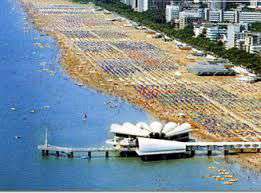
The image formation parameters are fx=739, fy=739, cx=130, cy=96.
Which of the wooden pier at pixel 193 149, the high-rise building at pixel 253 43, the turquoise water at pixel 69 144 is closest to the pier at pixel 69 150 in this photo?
the wooden pier at pixel 193 149

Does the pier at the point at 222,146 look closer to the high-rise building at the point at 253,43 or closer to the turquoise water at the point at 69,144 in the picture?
the turquoise water at the point at 69,144

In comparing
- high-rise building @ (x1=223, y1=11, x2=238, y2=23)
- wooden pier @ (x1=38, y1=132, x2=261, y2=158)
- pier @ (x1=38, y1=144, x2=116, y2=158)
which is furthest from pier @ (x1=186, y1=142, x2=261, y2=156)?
high-rise building @ (x1=223, y1=11, x2=238, y2=23)

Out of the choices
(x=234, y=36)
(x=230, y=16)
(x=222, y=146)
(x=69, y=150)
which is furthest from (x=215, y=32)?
(x=69, y=150)

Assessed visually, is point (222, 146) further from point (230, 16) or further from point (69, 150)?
point (230, 16)

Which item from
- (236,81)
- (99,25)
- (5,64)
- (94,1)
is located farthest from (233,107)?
(94,1)

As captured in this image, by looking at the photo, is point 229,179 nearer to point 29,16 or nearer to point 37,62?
point 37,62

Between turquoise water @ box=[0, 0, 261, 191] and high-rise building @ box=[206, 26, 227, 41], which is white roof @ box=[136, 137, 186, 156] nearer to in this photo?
turquoise water @ box=[0, 0, 261, 191]
